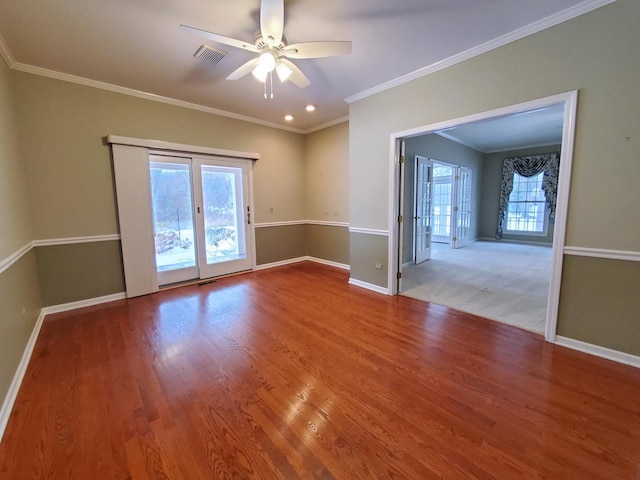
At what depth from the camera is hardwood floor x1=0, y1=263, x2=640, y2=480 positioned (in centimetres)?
134

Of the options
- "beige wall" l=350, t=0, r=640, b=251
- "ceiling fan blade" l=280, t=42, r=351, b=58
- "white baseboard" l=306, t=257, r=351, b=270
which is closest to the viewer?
"beige wall" l=350, t=0, r=640, b=251

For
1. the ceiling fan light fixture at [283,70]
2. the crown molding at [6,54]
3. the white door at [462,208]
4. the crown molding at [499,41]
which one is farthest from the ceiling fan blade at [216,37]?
the white door at [462,208]

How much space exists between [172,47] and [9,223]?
2.12 m

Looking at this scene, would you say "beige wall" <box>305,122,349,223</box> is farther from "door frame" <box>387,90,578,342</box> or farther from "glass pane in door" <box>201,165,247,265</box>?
"door frame" <box>387,90,578,342</box>

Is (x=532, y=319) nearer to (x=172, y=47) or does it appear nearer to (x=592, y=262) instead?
(x=592, y=262)

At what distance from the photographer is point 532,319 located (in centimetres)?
289

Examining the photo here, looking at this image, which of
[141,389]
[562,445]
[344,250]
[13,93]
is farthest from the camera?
[344,250]

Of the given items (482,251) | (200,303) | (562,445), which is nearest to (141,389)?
(200,303)

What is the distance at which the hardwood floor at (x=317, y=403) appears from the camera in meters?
1.34

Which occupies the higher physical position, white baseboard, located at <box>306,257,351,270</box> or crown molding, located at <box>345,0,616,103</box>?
crown molding, located at <box>345,0,616,103</box>

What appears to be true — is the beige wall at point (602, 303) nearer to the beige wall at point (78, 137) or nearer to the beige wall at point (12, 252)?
the beige wall at point (12, 252)

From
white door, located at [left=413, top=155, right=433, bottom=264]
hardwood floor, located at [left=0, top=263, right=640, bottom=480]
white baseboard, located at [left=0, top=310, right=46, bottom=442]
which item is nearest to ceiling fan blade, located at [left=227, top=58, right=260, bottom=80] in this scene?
hardwood floor, located at [left=0, top=263, right=640, bottom=480]

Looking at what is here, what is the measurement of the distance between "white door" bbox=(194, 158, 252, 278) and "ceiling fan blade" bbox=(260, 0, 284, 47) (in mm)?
2613

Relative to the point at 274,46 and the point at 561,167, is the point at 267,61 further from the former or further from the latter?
the point at 561,167
